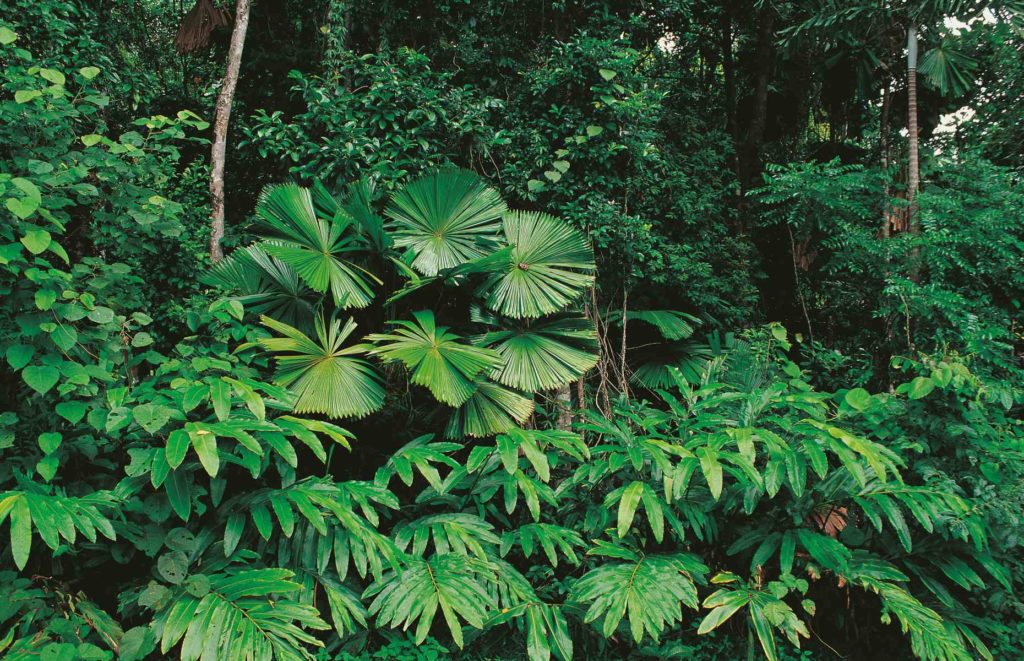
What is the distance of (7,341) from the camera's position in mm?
2941

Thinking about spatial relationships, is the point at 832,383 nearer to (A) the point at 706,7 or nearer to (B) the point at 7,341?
(A) the point at 706,7

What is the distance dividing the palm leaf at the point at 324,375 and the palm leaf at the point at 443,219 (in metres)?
0.87

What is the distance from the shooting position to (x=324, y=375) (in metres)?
3.78

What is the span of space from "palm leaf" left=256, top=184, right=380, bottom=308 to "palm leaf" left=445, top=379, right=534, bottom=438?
3.23 feet

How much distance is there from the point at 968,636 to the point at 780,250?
5970 mm

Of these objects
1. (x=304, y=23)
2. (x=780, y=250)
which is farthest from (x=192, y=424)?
(x=780, y=250)

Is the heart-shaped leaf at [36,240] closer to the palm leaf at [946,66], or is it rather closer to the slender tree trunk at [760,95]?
the palm leaf at [946,66]

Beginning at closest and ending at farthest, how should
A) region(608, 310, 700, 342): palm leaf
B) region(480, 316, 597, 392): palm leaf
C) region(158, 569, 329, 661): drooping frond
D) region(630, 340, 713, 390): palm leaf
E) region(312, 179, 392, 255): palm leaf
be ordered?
region(158, 569, 329, 661): drooping frond → region(480, 316, 597, 392): palm leaf → region(312, 179, 392, 255): palm leaf → region(608, 310, 700, 342): palm leaf → region(630, 340, 713, 390): palm leaf

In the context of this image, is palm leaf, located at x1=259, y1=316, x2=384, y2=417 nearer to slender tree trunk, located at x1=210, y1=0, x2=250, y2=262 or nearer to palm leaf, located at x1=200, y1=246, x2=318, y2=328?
palm leaf, located at x1=200, y1=246, x2=318, y2=328

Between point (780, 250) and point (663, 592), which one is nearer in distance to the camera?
point (663, 592)

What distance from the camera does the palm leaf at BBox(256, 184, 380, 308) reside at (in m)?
4.01

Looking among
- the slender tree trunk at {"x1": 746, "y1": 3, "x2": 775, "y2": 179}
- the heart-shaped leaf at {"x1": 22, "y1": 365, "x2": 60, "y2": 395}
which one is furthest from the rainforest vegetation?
the slender tree trunk at {"x1": 746, "y1": 3, "x2": 775, "y2": 179}

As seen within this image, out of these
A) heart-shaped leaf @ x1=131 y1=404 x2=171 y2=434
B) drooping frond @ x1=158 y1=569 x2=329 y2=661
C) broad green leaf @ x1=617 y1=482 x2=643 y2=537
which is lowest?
drooping frond @ x1=158 y1=569 x2=329 y2=661

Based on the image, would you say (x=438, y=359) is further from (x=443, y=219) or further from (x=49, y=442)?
(x=49, y=442)
